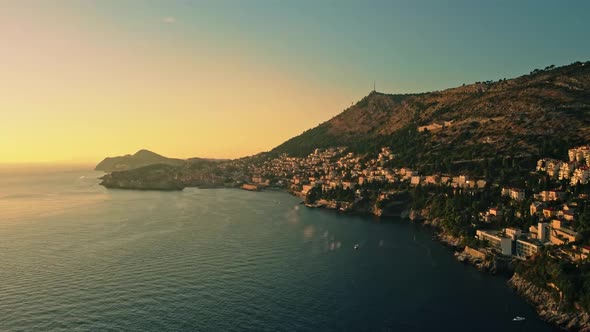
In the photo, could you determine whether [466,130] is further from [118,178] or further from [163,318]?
[118,178]

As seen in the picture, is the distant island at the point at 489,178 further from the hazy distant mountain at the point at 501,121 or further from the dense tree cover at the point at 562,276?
the hazy distant mountain at the point at 501,121

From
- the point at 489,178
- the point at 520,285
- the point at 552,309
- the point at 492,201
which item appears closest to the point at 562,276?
the point at 552,309

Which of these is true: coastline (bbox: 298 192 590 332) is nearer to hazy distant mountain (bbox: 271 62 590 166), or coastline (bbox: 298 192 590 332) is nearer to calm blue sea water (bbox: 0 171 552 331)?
calm blue sea water (bbox: 0 171 552 331)

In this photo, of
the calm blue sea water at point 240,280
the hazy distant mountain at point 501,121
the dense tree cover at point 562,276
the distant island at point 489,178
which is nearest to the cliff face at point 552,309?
the distant island at point 489,178

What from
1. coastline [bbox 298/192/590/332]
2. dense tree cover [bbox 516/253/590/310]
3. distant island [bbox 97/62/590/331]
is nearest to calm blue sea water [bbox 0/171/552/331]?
coastline [bbox 298/192/590/332]

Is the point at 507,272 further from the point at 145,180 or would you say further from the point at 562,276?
the point at 145,180

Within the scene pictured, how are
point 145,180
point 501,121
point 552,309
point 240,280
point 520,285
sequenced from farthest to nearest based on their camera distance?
1. point 145,180
2. point 501,121
3. point 240,280
4. point 520,285
5. point 552,309

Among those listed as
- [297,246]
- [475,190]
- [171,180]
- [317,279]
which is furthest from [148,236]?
[171,180]
